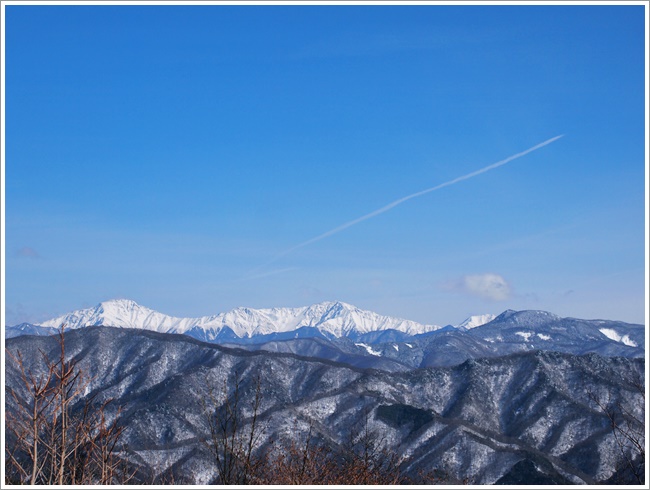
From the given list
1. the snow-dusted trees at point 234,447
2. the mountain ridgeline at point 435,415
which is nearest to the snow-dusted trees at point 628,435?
the mountain ridgeline at point 435,415

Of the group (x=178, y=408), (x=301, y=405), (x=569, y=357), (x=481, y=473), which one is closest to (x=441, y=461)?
(x=481, y=473)

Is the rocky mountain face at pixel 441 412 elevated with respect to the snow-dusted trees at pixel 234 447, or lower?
lower

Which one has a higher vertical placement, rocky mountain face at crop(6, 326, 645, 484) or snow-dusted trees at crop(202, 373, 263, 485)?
snow-dusted trees at crop(202, 373, 263, 485)

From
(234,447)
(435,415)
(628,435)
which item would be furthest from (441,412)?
(234,447)

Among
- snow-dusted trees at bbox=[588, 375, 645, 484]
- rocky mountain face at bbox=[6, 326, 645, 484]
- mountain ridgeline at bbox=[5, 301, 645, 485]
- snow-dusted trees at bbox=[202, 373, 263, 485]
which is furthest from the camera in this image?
rocky mountain face at bbox=[6, 326, 645, 484]

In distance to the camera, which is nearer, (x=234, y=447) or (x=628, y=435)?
(x=234, y=447)

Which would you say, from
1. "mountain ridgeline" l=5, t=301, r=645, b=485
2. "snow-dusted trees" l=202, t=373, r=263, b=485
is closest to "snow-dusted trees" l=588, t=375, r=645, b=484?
"mountain ridgeline" l=5, t=301, r=645, b=485

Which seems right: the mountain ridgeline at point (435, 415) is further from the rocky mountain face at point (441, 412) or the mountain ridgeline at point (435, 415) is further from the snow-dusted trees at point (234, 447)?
the snow-dusted trees at point (234, 447)

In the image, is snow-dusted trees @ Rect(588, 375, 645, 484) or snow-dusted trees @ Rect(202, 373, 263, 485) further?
snow-dusted trees @ Rect(588, 375, 645, 484)

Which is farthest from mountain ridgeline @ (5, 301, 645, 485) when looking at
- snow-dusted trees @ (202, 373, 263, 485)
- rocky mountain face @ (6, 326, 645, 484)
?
snow-dusted trees @ (202, 373, 263, 485)

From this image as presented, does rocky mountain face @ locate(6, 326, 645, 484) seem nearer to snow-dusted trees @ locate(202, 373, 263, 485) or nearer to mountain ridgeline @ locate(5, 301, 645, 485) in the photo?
mountain ridgeline @ locate(5, 301, 645, 485)

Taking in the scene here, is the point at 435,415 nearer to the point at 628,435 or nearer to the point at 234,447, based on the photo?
the point at 628,435

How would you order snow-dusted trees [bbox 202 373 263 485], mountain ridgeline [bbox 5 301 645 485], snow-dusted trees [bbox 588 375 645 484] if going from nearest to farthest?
snow-dusted trees [bbox 202 373 263 485] < snow-dusted trees [bbox 588 375 645 484] < mountain ridgeline [bbox 5 301 645 485]
